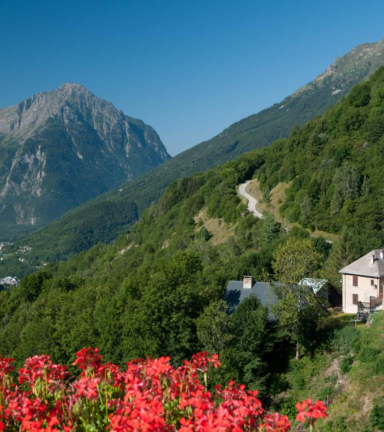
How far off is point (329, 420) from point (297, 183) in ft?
211

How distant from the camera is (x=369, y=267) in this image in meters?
39.0

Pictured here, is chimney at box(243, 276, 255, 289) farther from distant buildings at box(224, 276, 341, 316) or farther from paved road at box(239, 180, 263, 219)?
paved road at box(239, 180, 263, 219)

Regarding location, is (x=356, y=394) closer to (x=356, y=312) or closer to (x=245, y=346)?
(x=245, y=346)

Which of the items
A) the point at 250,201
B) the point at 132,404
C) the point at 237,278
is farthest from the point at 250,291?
the point at 250,201

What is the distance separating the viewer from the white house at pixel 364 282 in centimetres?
3794

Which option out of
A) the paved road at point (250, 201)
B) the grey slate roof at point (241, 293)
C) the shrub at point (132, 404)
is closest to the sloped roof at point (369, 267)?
the grey slate roof at point (241, 293)

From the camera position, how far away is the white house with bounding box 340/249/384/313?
37.9m

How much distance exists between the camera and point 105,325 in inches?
1522

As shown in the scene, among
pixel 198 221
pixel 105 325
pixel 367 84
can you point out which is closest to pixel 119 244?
pixel 198 221

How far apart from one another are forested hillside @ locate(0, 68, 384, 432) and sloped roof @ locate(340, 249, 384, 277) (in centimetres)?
295

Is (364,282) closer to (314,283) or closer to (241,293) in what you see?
(314,283)

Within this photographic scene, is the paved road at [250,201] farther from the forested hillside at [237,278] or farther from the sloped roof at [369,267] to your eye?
the sloped roof at [369,267]

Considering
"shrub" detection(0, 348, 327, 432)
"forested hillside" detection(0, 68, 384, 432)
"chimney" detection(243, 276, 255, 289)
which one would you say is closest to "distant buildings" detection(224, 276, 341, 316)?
"chimney" detection(243, 276, 255, 289)

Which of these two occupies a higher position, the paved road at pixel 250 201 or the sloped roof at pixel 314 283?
the paved road at pixel 250 201
